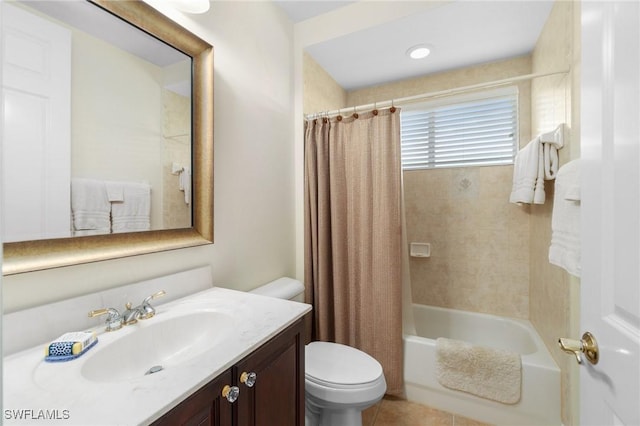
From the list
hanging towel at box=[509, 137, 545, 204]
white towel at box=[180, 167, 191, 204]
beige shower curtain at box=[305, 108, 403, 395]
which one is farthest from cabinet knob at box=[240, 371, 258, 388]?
hanging towel at box=[509, 137, 545, 204]

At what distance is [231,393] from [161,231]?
702mm

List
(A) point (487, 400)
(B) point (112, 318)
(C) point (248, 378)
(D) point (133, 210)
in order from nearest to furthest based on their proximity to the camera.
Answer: (C) point (248, 378)
(B) point (112, 318)
(D) point (133, 210)
(A) point (487, 400)

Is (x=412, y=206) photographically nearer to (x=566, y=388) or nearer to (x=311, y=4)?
(x=566, y=388)

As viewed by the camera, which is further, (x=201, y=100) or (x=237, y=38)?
(x=237, y=38)

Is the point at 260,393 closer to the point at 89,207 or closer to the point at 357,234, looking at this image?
the point at 89,207

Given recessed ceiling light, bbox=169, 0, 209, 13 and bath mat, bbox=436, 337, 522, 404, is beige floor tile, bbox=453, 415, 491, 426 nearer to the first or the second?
bath mat, bbox=436, 337, 522, 404

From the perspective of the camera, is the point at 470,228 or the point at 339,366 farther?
the point at 470,228

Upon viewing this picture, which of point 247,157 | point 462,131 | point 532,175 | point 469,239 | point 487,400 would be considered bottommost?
point 487,400

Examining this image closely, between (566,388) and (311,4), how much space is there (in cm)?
259

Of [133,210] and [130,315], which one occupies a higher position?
[133,210]

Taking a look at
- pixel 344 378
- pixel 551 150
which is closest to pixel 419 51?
pixel 551 150

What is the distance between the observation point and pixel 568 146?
147 centimetres

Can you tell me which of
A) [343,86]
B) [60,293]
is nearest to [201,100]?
[60,293]

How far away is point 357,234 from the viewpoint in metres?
1.87
